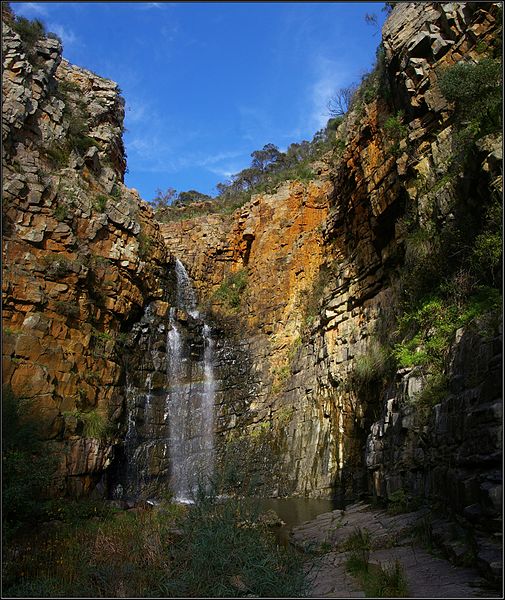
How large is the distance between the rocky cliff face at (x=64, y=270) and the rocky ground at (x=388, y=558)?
321 inches

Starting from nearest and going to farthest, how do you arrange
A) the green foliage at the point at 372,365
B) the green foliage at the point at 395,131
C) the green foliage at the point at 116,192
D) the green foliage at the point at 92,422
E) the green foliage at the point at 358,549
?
the green foliage at the point at 358,549
the green foliage at the point at 372,365
the green foliage at the point at 92,422
the green foliage at the point at 395,131
the green foliage at the point at 116,192

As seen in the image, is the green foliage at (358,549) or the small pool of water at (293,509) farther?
the small pool of water at (293,509)

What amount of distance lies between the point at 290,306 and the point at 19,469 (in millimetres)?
20067

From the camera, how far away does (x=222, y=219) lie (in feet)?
121

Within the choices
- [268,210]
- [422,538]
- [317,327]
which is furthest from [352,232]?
[422,538]

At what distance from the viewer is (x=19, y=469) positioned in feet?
31.5

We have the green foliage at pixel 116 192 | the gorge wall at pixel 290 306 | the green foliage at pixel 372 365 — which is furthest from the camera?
the green foliage at pixel 116 192

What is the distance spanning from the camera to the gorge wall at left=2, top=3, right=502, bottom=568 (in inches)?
395

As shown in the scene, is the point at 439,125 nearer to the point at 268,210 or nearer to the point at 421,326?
the point at 421,326

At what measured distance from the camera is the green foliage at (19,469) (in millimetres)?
9055

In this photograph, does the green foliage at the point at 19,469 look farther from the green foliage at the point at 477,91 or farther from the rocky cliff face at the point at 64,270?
the green foliage at the point at 477,91

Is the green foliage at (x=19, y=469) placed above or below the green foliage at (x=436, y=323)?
below

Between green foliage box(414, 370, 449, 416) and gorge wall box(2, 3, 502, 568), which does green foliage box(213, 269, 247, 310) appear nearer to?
gorge wall box(2, 3, 502, 568)

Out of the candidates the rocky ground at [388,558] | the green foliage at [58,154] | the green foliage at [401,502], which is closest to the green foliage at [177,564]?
the rocky ground at [388,558]
